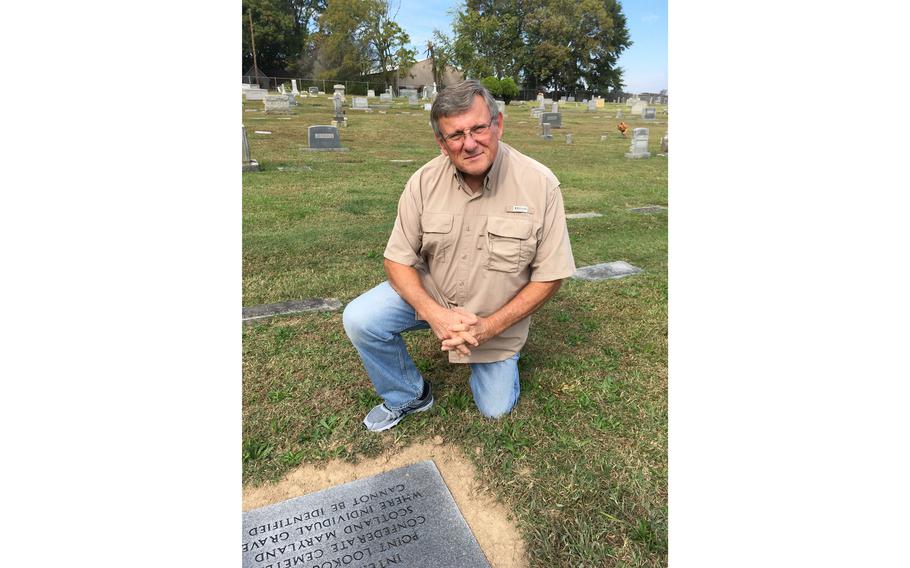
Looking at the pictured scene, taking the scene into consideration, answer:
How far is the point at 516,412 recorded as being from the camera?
244 cm

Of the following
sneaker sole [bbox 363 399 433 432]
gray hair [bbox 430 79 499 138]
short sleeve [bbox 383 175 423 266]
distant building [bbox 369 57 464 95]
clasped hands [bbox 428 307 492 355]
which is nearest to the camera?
gray hair [bbox 430 79 499 138]

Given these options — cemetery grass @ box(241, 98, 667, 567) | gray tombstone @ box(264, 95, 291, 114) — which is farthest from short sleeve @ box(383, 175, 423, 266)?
gray tombstone @ box(264, 95, 291, 114)

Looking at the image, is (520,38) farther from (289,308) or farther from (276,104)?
(276,104)

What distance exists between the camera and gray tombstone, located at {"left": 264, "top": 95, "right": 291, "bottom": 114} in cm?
1938

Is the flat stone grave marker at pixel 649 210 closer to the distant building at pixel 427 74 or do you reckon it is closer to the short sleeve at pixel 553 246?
the distant building at pixel 427 74

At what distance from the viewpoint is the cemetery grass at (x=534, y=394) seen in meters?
1.89

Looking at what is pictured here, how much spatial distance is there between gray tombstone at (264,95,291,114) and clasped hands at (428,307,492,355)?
19.6 m

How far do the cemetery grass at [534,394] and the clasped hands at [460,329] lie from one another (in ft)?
1.58

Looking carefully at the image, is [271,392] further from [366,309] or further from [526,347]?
[526,347]

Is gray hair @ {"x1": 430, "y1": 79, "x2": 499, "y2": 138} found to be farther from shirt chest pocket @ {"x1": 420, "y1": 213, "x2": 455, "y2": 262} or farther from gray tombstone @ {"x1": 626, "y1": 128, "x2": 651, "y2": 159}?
gray tombstone @ {"x1": 626, "y1": 128, "x2": 651, "y2": 159}

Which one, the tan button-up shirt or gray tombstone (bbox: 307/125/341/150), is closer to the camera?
the tan button-up shirt

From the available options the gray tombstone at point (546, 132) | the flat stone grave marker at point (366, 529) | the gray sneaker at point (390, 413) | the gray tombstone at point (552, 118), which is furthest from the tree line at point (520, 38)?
the gray tombstone at point (552, 118)

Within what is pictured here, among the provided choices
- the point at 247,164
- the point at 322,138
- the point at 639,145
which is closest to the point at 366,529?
the point at 247,164

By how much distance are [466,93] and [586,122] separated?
71.2 feet
